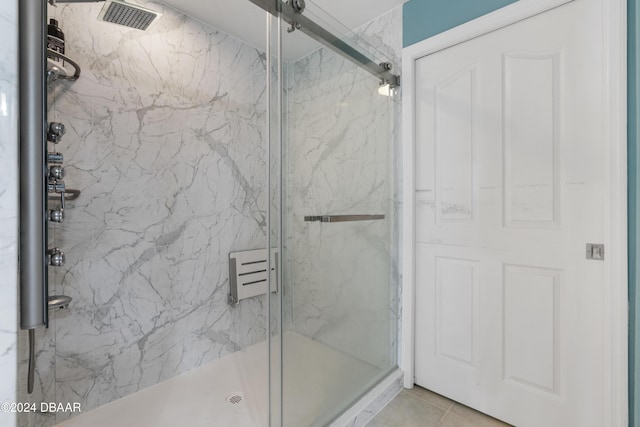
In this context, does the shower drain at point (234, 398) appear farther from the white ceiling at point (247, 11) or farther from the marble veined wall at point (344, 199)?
the white ceiling at point (247, 11)

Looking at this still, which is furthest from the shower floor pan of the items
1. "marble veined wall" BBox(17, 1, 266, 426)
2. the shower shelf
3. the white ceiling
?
the white ceiling

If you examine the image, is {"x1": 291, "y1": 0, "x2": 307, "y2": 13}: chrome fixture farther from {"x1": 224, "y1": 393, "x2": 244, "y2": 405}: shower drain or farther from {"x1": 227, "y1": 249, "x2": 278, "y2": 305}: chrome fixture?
{"x1": 224, "y1": 393, "x2": 244, "y2": 405}: shower drain

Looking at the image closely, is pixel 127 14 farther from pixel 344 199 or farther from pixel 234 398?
pixel 234 398

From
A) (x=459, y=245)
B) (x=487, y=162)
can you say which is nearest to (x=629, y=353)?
(x=459, y=245)

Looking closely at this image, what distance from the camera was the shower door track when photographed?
1159 millimetres

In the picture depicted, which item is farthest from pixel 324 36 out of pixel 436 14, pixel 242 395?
pixel 242 395

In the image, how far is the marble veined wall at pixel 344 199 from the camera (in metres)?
1.24

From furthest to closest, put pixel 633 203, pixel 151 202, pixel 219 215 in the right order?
pixel 219 215, pixel 151 202, pixel 633 203

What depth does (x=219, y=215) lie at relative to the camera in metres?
2.04

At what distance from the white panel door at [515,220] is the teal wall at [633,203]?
0.08 m

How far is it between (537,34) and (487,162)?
588 mm

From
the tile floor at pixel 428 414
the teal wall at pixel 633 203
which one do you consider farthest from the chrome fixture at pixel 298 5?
the tile floor at pixel 428 414

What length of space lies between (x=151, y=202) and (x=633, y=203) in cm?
228

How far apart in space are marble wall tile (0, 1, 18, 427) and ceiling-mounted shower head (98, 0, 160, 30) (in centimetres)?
111
